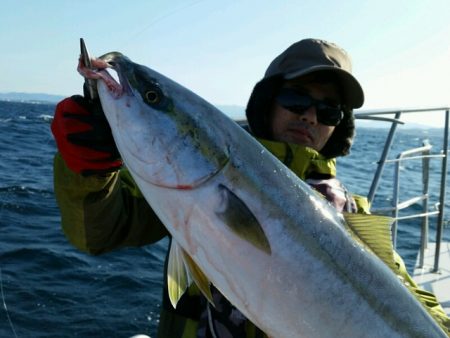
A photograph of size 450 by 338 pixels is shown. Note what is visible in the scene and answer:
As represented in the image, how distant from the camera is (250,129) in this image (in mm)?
3604

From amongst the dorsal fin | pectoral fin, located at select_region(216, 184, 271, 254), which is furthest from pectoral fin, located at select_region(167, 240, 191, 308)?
the dorsal fin

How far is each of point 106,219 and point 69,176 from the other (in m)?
0.32

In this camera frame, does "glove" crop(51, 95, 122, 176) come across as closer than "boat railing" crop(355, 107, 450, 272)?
Yes

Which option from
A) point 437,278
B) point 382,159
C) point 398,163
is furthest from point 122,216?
point 437,278

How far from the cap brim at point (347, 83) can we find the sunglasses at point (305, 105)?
0.39 feet

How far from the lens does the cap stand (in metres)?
3.35

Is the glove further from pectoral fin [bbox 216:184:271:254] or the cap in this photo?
the cap

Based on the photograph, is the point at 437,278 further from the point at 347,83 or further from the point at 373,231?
the point at 373,231

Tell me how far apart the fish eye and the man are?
0.28 metres

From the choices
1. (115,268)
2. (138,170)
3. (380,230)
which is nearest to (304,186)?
(380,230)

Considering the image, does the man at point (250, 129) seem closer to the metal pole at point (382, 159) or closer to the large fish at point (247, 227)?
the large fish at point (247, 227)

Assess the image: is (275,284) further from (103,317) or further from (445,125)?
(103,317)

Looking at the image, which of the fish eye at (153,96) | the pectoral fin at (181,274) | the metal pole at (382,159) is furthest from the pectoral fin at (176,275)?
the metal pole at (382,159)

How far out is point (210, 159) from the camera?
7.02 feet
